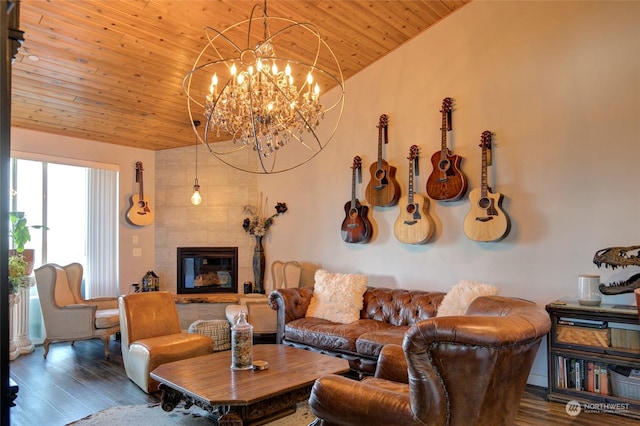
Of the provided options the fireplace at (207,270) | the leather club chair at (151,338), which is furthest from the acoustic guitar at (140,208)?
the leather club chair at (151,338)

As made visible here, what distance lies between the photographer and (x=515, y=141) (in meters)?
4.03

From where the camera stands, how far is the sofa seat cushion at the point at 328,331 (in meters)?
4.01

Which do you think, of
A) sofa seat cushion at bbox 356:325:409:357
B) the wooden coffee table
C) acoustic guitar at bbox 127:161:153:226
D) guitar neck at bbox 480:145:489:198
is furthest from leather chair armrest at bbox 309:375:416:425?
acoustic guitar at bbox 127:161:153:226

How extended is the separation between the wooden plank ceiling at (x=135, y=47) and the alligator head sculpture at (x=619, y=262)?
8.90ft

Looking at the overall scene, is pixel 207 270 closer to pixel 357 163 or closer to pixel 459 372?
pixel 357 163

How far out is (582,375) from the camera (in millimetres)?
3373

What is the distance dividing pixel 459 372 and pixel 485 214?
2.68 metres

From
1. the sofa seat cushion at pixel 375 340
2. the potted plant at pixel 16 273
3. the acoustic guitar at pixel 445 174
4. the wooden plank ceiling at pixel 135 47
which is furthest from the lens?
the potted plant at pixel 16 273

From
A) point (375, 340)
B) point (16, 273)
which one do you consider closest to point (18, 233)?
point (16, 273)

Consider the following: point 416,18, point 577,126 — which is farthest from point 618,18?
point 416,18

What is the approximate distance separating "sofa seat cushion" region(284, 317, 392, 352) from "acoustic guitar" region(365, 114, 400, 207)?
1.33 meters

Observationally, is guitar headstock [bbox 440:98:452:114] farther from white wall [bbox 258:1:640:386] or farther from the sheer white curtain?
the sheer white curtain

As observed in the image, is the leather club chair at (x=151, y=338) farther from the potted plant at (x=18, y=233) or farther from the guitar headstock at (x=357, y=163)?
the guitar headstock at (x=357, y=163)

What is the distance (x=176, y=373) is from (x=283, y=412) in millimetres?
745
